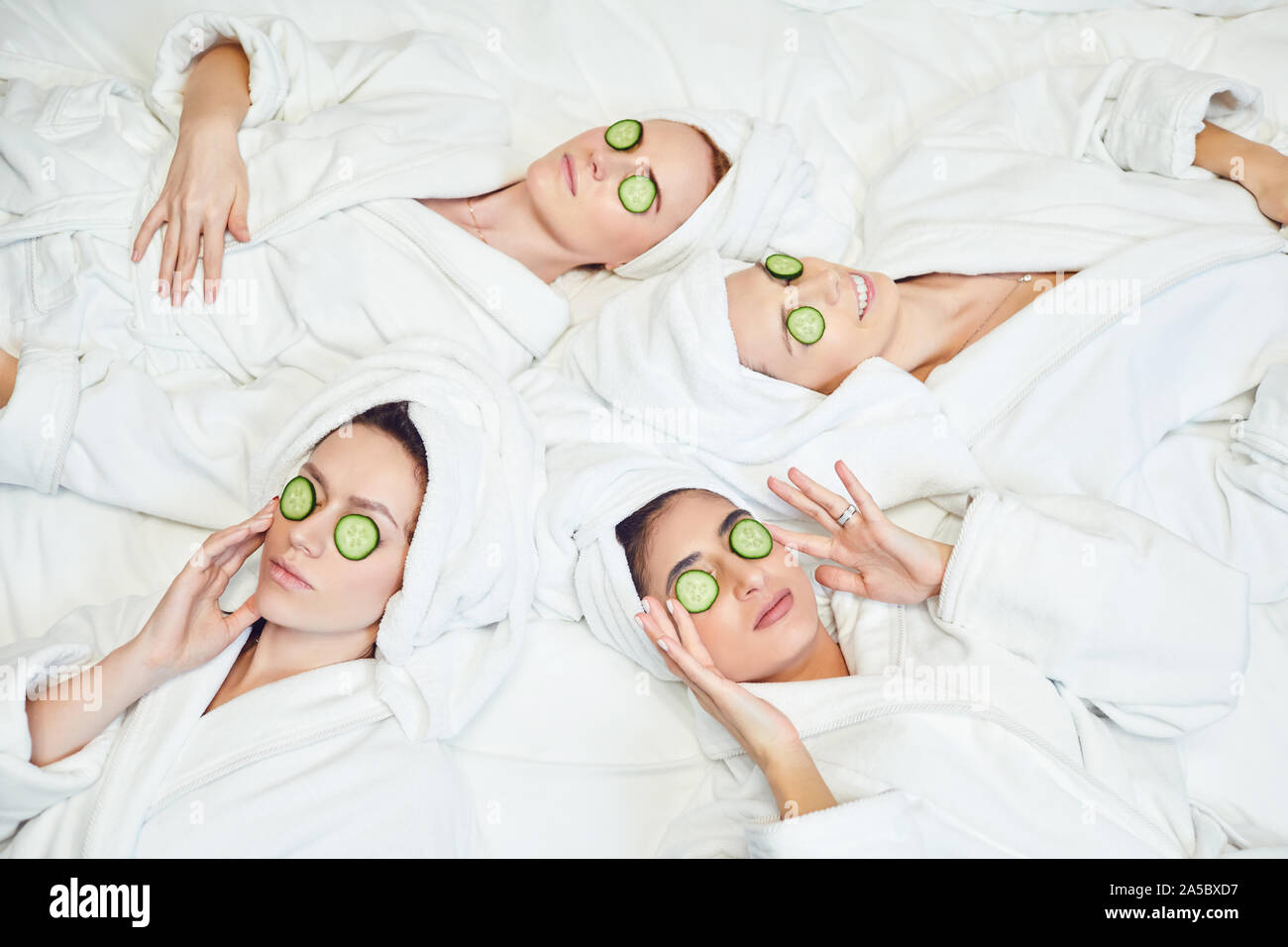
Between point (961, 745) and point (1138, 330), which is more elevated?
point (1138, 330)

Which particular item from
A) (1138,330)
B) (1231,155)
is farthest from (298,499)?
(1231,155)

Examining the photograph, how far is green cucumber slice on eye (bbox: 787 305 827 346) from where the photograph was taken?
6.25 ft

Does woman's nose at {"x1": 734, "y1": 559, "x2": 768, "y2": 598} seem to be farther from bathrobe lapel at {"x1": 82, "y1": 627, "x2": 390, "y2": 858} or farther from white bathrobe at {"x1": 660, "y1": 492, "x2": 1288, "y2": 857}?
bathrobe lapel at {"x1": 82, "y1": 627, "x2": 390, "y2": 858}

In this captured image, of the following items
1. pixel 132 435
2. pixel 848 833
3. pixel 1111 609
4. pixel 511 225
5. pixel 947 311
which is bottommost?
pixel 848 833

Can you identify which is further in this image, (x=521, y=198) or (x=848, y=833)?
(x=521, y=198)

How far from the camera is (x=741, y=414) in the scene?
195 cm

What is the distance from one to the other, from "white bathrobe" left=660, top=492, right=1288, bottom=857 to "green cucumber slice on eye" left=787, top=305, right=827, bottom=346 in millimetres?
408

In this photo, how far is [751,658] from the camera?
5.48 ft

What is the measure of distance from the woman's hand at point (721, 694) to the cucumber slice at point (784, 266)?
0.67 metres

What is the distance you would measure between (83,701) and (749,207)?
4.85ft

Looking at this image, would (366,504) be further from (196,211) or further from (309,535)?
(196,211)

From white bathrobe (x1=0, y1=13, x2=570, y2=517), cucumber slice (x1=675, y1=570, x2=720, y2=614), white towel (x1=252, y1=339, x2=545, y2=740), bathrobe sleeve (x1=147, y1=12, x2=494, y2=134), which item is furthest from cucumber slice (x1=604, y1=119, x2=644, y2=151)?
cucumber slice (x1=675, y1=570, x2=720, y2=614)
